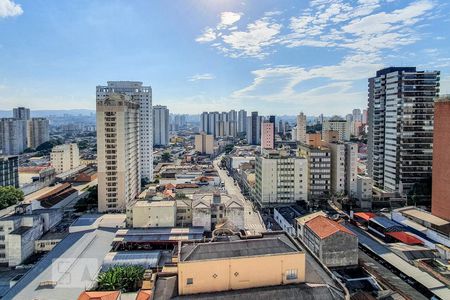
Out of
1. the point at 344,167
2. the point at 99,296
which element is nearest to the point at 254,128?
the point at 344,167

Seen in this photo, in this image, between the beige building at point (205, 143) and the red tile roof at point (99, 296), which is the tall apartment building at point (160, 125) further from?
the red tile roof at point (99, 296)

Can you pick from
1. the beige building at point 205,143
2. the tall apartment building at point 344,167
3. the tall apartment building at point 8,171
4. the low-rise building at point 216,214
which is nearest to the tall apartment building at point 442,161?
the tall apartment building at point 344,167

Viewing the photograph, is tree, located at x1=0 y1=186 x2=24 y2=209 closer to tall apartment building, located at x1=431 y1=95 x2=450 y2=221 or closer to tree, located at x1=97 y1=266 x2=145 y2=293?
tree, located at x1=97 y1=266 x2=145 y2=293

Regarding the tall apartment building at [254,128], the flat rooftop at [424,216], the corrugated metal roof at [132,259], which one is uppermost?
the tall apartment building at [254,128]

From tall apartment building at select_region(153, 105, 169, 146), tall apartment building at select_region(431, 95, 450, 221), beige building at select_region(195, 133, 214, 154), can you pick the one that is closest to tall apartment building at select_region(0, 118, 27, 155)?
tall apartment building at select_region(153, 105, 169, 146)

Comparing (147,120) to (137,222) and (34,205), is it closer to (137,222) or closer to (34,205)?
(34,205)

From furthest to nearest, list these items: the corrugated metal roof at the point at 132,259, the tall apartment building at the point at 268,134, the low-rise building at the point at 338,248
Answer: the tall apartment building at the point at 268,134 → the corrugated metal roof at the point at 132,259 → the low-rise building at the point at 338,248

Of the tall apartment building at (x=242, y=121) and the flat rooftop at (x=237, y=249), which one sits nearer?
the flat rooftop at (x=237, y=249)
